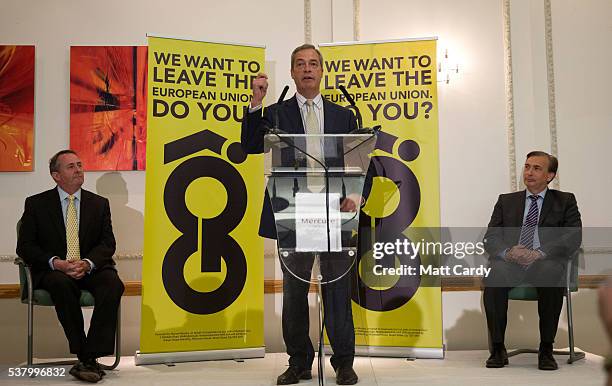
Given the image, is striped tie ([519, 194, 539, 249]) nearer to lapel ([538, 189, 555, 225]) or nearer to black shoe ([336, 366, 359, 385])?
lapel ([538, 189, 555, 225])

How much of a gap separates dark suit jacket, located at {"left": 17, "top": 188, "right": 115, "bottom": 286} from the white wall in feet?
2.08

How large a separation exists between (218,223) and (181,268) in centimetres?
36

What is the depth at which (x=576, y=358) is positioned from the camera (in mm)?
4301

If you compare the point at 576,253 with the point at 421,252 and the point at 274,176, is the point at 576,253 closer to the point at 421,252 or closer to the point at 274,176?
the point at 421,252

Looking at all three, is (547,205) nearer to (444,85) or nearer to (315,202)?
(444,85)

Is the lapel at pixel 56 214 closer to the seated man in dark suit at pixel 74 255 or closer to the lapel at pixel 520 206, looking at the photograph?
the seated man in dark suit at pixel 74 255

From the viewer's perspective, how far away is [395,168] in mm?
4359

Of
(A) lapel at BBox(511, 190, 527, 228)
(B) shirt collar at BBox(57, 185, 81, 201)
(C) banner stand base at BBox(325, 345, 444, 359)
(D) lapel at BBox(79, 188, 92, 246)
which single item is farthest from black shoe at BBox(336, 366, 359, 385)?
(B) shirt collar at BBox(57, 185, 81, 201)

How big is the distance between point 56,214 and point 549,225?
307cm

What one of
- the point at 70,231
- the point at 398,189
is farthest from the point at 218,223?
the point at 398,189

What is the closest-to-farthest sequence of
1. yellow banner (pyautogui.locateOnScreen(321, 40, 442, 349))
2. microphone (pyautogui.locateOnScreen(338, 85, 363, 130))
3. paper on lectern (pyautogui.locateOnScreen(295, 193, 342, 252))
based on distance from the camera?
1. paper on lectern (pyautogui.locateOnScreen(295, 193, 342, 252))
2. microphone (pyautogui.locateOnScreen(338, 85, 363, 130))
3. yellow banner (pyautogui.locateOnScreen(321, 40, 442, 349))

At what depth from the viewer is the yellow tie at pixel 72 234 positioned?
408cm

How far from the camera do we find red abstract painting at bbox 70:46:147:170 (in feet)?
15.8

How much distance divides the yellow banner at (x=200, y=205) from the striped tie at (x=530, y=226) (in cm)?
169
